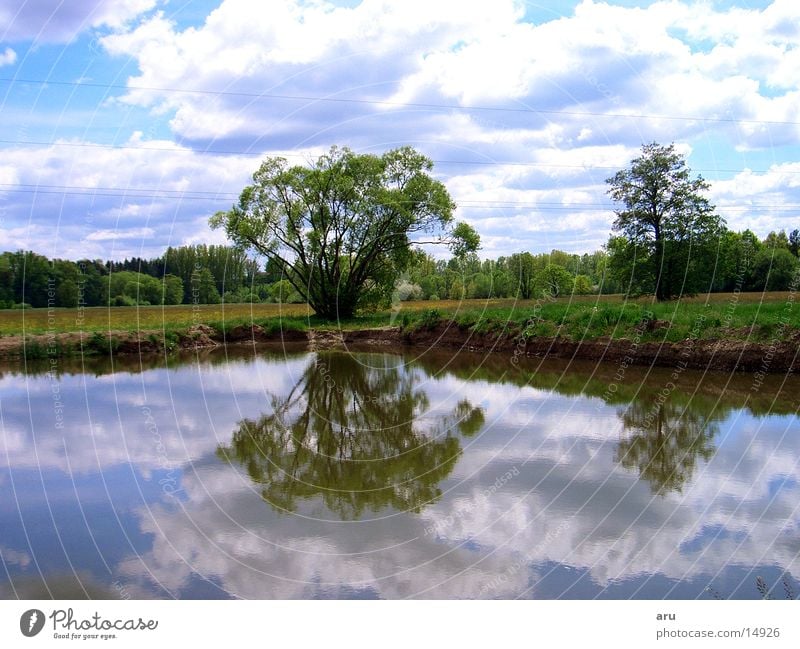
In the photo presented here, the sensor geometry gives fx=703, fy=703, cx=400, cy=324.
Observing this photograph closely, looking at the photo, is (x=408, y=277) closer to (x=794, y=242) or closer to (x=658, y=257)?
(x=658, y=257)

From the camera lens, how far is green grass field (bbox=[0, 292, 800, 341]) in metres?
20.4

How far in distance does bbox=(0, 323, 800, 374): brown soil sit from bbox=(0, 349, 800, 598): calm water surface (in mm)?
1489

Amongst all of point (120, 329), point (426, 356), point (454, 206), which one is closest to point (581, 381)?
point (426, 356)

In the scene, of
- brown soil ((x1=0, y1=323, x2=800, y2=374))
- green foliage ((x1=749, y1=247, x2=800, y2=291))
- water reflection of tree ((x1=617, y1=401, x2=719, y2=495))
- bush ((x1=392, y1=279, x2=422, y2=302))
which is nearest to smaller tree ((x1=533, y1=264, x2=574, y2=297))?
bush ((x1=392, y1=279, x2=422, y2=302))

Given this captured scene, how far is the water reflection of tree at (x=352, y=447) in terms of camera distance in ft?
30.5

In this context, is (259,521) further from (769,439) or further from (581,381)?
(581,381)

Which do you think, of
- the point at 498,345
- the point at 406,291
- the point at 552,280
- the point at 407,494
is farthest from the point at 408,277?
the point at 407,494

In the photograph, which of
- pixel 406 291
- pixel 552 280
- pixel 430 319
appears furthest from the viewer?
pixel 406 291

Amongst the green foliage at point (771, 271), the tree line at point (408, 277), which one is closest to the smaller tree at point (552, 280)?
the tree line at point (408, 277)
